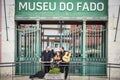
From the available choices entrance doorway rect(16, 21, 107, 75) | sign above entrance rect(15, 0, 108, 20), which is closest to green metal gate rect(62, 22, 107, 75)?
entrance doorway rect(16, 21, 107, 75)

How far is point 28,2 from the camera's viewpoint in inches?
999

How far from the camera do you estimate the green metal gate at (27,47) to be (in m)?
25.3

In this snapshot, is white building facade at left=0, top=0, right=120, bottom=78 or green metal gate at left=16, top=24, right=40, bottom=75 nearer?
white building facade at left=0, top=0, right=120, bottom=78

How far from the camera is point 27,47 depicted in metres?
25.8

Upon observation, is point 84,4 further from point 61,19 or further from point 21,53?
point 21,53

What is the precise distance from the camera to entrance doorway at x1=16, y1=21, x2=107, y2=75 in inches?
995

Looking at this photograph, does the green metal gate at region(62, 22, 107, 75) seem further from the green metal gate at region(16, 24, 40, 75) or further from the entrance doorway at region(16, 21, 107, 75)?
the green metal gate at region(16, 24, 40, 75)

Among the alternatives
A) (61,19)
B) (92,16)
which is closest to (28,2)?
(61,19)

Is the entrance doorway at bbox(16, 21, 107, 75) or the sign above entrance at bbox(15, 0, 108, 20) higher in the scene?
the sign above entrance at bbox(15, 0, 108, 20)

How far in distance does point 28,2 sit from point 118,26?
5.09 m

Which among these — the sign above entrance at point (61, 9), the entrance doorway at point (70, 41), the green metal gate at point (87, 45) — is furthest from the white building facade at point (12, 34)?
the green metal gate at point (87, 45)

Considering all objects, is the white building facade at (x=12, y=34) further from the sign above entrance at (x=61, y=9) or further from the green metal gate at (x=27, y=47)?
the green metal gate at (x=27, y=47)

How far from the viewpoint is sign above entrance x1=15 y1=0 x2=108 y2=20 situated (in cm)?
2528

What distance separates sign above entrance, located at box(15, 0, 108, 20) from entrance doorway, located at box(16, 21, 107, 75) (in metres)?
0.59
